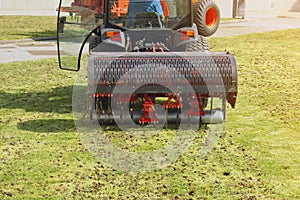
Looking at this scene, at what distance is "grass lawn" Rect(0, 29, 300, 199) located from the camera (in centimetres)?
465

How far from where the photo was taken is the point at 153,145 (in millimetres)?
5832

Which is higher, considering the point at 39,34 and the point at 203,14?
the point at 203,14

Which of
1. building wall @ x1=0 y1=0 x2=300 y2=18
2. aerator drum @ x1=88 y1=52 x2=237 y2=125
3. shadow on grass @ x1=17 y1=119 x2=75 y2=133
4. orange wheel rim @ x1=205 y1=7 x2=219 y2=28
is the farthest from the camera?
building wall @ x1=0 y1=0 x2=300 y2=18

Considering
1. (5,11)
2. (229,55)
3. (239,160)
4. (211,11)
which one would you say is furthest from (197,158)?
(5,11)

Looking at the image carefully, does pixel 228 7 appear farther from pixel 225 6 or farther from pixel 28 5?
pixel 28 5

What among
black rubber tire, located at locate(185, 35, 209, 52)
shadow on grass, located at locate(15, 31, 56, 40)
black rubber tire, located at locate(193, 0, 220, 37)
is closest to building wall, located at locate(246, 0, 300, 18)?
black rubber tire, located at locate(193, 0, 220, 37)

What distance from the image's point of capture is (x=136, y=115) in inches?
248

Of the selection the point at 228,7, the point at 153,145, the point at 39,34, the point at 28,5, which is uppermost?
the point at 28,5

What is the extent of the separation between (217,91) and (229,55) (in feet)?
1.62

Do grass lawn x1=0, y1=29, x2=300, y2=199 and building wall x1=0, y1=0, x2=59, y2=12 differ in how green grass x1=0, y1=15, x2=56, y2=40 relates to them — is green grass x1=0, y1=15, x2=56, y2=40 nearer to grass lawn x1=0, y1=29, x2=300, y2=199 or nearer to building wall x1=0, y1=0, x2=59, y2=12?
building wall x1=0, y1=0, x2=59, y2=12

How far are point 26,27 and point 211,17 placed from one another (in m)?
6.54

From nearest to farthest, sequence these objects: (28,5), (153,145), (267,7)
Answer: (153,145), (28,5), (267,7)

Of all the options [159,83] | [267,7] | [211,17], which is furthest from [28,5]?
[159,83]

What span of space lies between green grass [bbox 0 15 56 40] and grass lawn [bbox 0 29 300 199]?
7.63 metres
